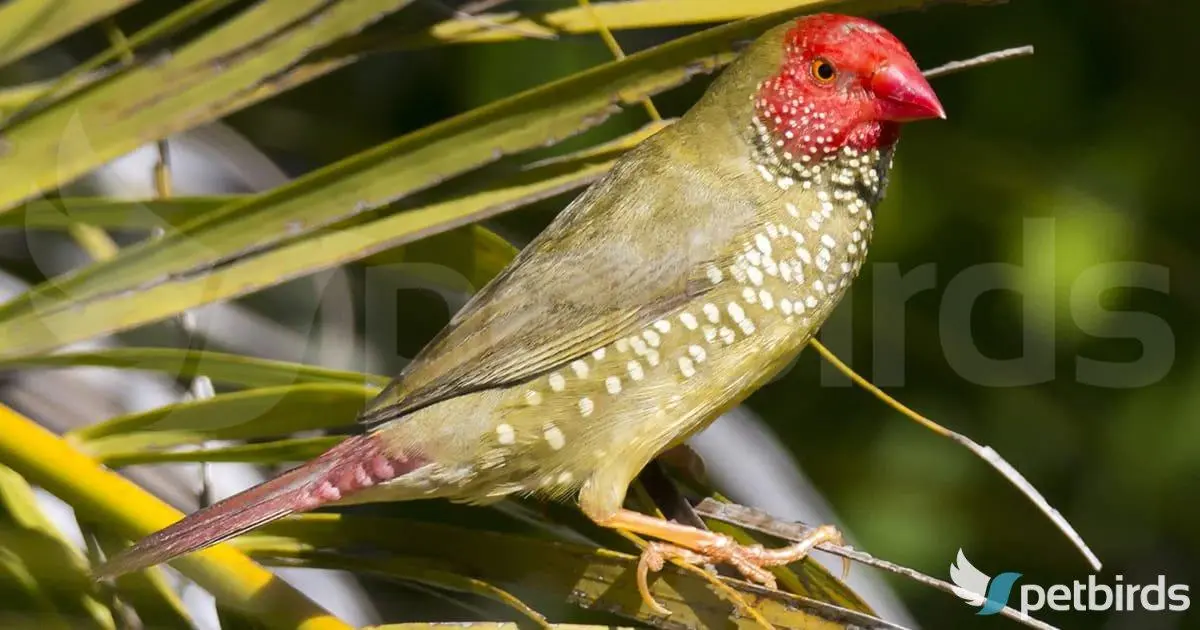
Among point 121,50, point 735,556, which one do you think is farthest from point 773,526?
point 121,50

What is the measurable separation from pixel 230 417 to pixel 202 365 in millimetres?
123

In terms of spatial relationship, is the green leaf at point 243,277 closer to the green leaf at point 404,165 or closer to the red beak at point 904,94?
the green leaf at point 404,165

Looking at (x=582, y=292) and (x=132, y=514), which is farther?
(x=582, y=292)

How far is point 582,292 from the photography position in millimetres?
2068

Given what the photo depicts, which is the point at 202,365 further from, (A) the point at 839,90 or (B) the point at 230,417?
(A) the point at 839,90

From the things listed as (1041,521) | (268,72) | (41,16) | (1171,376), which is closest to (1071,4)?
(1171,376)

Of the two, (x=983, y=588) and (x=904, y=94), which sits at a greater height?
(x=904, y=94)

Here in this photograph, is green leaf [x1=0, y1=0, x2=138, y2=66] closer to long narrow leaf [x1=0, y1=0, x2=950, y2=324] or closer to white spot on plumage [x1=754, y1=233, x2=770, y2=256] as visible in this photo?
long narrow leaf [x1=0, y1=0, x2=950, y2=324]

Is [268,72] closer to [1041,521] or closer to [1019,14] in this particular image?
[1019,14]

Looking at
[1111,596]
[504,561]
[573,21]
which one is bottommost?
[1111,596]

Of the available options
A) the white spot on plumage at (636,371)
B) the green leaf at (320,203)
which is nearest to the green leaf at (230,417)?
the green leaf at (320,203)

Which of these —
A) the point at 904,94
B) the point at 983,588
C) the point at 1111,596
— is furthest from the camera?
the point at 1111,596

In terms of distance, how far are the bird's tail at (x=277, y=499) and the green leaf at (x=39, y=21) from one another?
845 millimetres

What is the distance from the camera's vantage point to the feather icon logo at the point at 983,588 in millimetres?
1806
